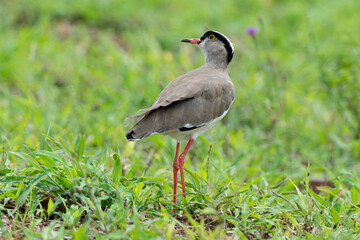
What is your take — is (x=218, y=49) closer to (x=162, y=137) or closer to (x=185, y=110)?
(x=185, y=110)

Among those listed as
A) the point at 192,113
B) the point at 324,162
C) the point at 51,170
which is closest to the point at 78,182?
the point at 51,170

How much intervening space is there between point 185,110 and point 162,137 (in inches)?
63.6

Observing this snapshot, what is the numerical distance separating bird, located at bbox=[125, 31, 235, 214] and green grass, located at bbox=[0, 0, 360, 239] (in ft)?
0.67

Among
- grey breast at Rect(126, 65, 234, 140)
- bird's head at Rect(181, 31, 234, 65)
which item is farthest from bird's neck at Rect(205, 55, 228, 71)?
grey breast at Rect(126, 65, 234, 140)

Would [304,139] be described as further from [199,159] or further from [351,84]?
[199,159]

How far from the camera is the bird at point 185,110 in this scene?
159 inches

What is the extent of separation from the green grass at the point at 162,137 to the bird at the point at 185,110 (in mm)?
204

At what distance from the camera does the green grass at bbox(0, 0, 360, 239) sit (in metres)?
3.74

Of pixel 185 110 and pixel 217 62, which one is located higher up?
pixel 217 62

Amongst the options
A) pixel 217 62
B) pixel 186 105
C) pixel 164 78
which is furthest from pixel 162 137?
pixel 186 105

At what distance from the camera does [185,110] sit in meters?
4.11

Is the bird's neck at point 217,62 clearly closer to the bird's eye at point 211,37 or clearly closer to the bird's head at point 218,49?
the bird's head at point 218,49

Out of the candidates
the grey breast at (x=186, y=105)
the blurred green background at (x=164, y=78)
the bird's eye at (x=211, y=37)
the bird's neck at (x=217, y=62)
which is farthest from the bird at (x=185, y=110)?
the blurred green background at (x=164, y=78)

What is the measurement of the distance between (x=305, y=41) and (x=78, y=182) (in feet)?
13.0
